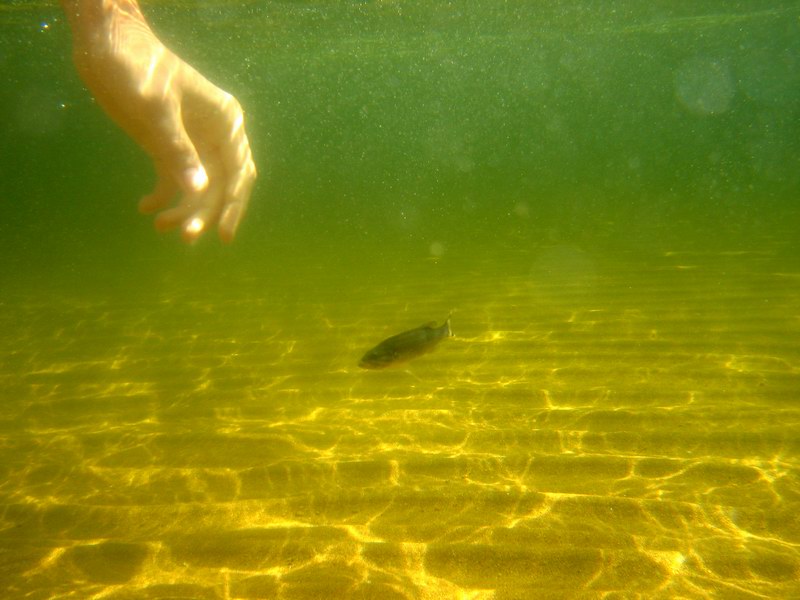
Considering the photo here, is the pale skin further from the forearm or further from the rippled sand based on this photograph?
the rippled sand

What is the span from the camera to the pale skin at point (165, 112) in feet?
6.10

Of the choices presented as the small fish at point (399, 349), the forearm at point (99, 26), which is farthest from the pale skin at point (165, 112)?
the small fish at point (399, 349)

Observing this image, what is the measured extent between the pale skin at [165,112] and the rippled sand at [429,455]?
299 cm

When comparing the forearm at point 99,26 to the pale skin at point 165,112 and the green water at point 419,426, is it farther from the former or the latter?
the green water at point 419,426

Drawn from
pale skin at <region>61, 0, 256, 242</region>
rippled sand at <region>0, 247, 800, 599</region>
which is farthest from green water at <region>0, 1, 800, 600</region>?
pale skin at <region>61, 0, 256, 242</region>

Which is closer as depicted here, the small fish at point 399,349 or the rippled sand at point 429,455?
the rippled sand at point 429,455

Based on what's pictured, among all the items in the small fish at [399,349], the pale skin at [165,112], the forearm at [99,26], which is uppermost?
the small fish at [399,349]

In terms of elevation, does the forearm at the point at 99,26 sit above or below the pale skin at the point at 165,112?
above

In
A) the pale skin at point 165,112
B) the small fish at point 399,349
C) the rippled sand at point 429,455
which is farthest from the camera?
the small fish at point 399,349

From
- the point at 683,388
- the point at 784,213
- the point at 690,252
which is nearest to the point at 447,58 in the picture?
the point at 784,213

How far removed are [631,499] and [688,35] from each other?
48233mm

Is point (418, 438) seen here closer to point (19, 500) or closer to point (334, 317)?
point (19, 500)

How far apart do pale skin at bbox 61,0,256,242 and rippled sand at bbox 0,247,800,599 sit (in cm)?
299

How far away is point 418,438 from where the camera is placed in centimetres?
566
